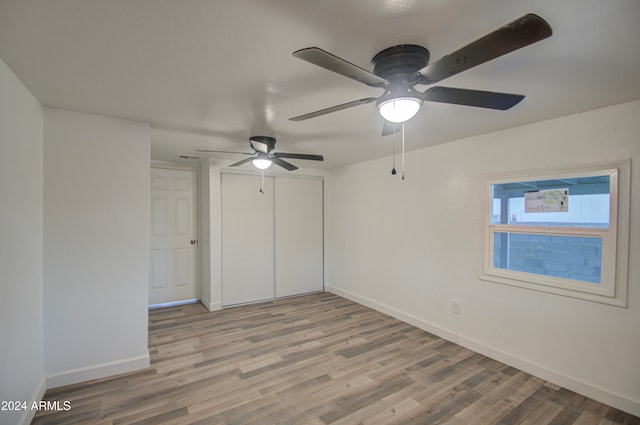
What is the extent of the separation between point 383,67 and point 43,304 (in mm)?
3010

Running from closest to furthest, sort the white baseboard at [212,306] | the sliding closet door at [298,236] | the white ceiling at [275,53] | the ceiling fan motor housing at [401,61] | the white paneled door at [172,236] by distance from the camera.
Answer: the white ceiling at [275,53], the ceiling fan motor housing at [401,61], the white baseboard at [212,306], the white paneled door at [172,236], the sliding closet door at [298,236]

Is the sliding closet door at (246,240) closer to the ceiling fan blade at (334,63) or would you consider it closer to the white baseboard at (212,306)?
the white baseboard at (212,306)

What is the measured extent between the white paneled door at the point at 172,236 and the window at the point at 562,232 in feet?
13.8

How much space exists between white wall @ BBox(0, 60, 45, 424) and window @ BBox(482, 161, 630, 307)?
3758mm

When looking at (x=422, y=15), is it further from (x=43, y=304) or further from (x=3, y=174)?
(x=43, y=304)

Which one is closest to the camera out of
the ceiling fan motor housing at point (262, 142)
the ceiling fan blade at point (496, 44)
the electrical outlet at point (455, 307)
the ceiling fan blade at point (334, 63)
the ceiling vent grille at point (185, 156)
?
the ceiling fan blade at point (496, 44)

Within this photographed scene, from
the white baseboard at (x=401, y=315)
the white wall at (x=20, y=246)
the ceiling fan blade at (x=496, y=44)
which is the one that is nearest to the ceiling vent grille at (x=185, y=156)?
the white wall at (x=20, y=246)

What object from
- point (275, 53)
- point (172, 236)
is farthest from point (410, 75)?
point (172, 236)

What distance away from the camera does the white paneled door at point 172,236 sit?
4.45 m

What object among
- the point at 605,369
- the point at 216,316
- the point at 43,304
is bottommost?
the point at 216,316

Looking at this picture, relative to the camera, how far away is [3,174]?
5.46 feet

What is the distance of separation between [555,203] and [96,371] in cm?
421

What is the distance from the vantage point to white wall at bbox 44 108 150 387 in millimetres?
2330

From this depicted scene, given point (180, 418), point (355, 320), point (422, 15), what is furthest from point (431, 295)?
point (422, 15)
